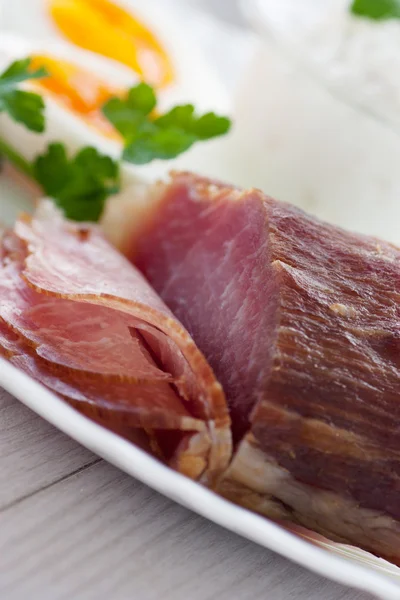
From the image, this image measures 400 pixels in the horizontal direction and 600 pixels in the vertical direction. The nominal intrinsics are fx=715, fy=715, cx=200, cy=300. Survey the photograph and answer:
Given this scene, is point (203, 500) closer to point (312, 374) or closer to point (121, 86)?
point (312, 374)

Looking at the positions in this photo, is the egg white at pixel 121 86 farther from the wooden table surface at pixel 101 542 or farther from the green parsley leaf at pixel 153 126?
the wooden table surface at pixel 101 542

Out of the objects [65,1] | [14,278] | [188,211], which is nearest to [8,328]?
[14,278]

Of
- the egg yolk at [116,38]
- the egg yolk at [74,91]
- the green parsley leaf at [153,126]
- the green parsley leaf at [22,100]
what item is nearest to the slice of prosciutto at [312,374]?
the green parsley leaf at [153,126]

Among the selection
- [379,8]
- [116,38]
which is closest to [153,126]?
[379,8]

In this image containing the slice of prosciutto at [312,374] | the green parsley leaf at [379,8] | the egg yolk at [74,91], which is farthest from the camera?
the egg yolk at [74,91]

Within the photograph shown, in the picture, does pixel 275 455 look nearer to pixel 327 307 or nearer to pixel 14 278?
pixel 327 307

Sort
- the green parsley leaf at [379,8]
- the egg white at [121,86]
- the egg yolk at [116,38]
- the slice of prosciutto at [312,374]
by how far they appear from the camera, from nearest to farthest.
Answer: the slice of prosciutto at [312,374] < the egg white at [121,86] < the green parsley leaf at [379,8] < the egg yolk at [116,38]

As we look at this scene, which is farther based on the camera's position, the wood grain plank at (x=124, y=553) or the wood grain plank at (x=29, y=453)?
the wood grain plank at (x=29, y=453)
